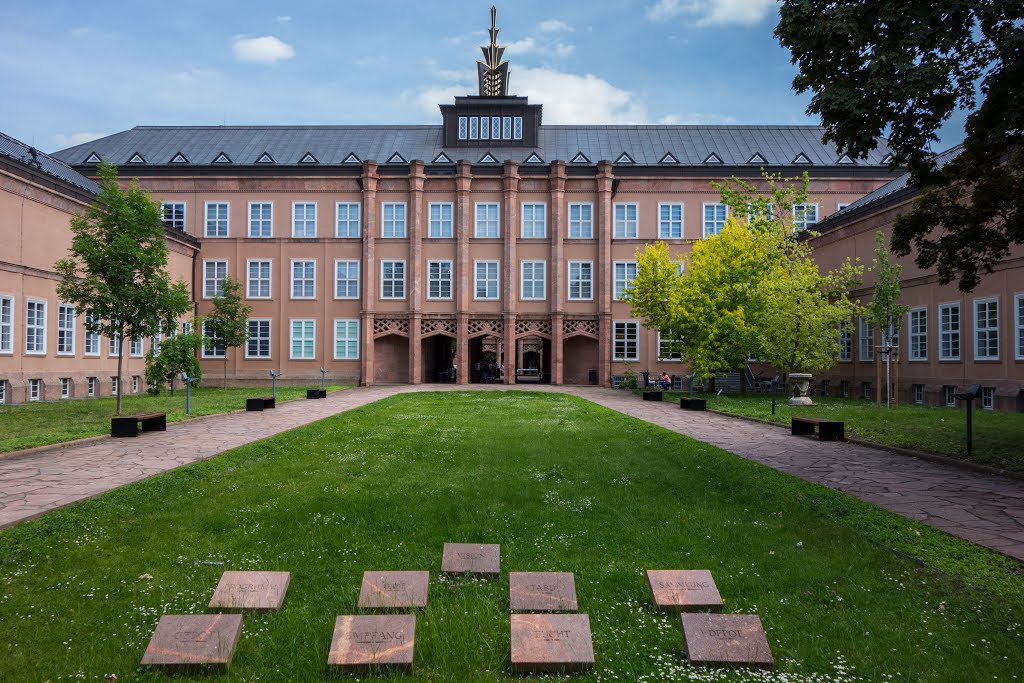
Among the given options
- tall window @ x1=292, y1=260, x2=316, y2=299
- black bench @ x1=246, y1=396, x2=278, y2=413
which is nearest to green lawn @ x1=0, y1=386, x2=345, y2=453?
black bench @ x1=246, y1=396, x2=278, y2=413

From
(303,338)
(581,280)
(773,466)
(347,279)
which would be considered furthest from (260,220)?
(773,466)

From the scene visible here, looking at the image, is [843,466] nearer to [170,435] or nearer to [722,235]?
[170,435]

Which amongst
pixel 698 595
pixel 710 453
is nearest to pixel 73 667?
pixel 698 595

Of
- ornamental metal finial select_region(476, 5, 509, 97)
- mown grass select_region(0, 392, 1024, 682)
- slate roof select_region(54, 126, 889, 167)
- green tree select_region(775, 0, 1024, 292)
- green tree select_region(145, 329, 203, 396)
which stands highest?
ornamental metal finial select_region(476, 5, 509, 97)

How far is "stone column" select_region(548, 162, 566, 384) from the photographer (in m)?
40.8

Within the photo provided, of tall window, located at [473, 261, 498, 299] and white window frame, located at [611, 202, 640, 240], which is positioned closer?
tall window, located at [473, 261, 498, 299]

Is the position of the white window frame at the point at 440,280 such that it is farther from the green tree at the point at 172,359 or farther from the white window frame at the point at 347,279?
the green tree at the point at 172,359

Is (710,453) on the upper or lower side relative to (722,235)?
lower

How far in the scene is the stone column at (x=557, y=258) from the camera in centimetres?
4084

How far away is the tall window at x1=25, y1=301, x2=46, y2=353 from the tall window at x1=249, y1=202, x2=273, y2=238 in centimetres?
1617

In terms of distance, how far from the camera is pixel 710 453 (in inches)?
488

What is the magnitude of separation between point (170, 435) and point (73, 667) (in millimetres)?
11691

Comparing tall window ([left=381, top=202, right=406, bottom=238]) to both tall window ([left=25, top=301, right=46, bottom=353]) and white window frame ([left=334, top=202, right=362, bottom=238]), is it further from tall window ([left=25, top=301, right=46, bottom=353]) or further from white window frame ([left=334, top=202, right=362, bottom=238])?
tall window ([left=25, top=301, right=46, bottom=353])

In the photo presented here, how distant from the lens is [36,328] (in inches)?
1026
